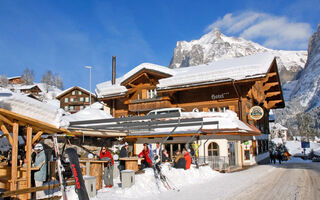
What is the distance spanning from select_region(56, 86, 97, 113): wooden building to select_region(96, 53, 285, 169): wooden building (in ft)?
157

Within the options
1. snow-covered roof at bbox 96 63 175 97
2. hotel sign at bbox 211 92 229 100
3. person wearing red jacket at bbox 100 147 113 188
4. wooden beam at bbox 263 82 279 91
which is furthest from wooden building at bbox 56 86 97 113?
person wearing red jacket at bbox 100 147 113 188

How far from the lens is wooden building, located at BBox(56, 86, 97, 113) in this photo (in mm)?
78625

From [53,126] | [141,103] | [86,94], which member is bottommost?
[53,126]

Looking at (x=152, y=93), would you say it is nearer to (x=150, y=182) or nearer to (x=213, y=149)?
(x=213, y=149)

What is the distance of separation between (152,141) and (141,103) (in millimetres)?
6729

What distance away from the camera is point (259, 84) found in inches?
1225

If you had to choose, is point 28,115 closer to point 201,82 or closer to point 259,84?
point 201,82

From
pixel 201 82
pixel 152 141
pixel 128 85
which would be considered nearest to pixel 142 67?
pixel 128 85

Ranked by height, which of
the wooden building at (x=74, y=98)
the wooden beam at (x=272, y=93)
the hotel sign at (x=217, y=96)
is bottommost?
the hotel sign at (x=217, y=96)

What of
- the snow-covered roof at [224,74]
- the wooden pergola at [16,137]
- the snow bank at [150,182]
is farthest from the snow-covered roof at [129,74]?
the wooden pergola at [16,137]

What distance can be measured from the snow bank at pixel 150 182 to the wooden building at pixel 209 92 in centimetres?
585

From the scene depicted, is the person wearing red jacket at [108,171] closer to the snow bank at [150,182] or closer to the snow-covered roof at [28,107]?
the snow bank at [150,182]

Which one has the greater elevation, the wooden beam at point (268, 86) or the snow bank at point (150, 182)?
the wooden beam at point (268, 86)

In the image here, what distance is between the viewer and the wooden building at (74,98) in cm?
7862
